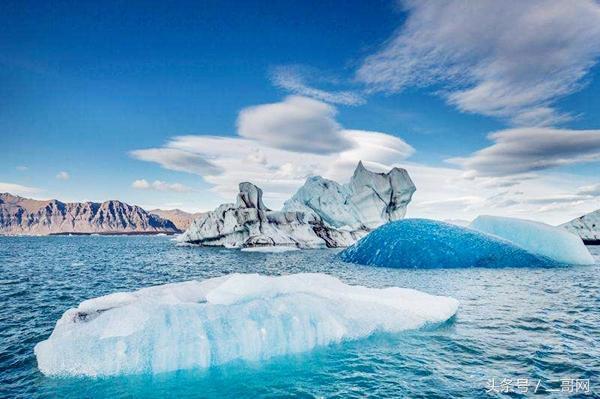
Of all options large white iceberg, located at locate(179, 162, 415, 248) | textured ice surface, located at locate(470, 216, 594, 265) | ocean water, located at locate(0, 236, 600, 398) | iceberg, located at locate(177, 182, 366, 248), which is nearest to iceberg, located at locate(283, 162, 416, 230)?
large white iceberg, located at locate(179, 162, 415, 248)

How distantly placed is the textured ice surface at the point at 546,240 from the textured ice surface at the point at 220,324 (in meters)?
24.1

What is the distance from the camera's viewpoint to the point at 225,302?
8938mm

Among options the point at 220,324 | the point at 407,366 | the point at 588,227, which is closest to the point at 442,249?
the point at 407,366

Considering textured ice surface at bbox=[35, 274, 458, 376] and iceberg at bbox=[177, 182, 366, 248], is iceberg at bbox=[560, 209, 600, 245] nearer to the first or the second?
iceberg at bbox=[177, 182, 366, 248]

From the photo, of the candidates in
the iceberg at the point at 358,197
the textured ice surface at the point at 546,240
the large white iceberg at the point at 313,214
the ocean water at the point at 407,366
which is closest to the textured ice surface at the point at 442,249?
the textured ice surface at the point at 546,240

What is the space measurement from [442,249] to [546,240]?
9221 millimetres

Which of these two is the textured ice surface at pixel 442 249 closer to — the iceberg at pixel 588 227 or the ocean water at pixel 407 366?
the ocean water at pixel 407 366

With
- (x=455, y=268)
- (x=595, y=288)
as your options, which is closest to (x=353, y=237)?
(x=455, y=268)

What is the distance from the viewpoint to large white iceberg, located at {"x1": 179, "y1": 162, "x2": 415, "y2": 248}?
194 ft

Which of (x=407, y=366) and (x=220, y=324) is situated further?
(x=220, y=324)

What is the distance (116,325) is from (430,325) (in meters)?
7.93

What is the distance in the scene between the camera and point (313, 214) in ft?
221

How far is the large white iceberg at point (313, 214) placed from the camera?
59219 millimetres

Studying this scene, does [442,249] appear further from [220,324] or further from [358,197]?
[358,197]
